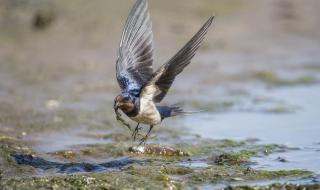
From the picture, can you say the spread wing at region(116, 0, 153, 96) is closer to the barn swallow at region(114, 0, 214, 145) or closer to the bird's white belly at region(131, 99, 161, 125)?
the barn swallow at region(114, 0, 214, 145)

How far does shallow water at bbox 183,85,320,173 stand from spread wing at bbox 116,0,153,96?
1.17 meters

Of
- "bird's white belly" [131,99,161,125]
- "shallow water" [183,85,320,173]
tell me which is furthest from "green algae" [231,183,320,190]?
"bird's white belly" [131,99,161,125]

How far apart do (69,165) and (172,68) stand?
3.46 feet

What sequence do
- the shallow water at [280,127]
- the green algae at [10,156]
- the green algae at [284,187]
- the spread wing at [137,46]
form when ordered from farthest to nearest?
the spread wing at [137,46] → the shallow water at [280,127] → the green algae at [10,156] → the green algae at [284,187]

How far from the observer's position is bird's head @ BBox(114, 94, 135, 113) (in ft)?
18.8

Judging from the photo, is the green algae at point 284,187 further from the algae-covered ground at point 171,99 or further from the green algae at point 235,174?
A: the green algae at point 235,174

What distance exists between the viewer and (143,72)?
21.6 ft

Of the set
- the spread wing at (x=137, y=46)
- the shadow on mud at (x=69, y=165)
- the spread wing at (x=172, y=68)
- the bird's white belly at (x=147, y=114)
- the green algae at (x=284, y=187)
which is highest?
the spread wing at (x=137, y=46)

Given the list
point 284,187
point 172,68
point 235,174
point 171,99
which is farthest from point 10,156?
point 171,99

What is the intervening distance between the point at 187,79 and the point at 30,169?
469 centimetres

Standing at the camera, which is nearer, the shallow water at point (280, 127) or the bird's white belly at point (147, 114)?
the bird's white belly at point (147, 114)

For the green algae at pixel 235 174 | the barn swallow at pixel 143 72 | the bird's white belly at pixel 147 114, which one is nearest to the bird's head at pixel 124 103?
the barn swallow at pixel 143 72

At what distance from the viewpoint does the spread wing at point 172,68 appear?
226 inches

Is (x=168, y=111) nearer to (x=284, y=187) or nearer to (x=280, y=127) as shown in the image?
(x=284, y=187)
